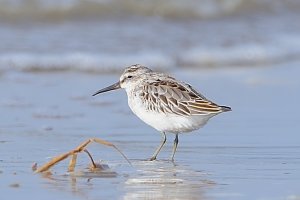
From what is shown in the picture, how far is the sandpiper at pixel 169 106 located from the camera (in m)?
6.84

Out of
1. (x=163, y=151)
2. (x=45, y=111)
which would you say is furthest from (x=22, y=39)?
(x=163, y=151)

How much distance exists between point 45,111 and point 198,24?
18.6 ft

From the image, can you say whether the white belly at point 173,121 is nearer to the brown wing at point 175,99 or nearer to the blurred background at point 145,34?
the brown wing at point 175,99

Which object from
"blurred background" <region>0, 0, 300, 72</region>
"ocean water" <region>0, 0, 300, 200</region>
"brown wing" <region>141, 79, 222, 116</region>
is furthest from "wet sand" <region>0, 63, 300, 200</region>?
"blurred background" <region>0, 0, 300, 72</region>

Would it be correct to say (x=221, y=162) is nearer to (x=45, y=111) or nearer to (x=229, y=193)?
(x=229, y=193)

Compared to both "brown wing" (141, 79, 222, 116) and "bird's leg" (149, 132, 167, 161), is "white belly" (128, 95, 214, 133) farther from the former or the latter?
"bird's leg" (149, 132, 167, 161)

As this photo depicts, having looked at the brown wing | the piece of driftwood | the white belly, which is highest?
the brown wing

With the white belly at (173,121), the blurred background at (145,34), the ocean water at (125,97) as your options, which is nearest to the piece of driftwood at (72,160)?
the ocean water at (125,97)

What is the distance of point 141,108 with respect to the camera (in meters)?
7.11

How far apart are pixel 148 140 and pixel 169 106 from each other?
69 centimetres

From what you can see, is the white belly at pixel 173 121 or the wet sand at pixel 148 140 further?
the white belly at pixel 173 121

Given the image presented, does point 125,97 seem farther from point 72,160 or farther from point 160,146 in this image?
point 72,160

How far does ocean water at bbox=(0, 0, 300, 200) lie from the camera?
604 cm

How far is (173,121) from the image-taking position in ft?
22.8
